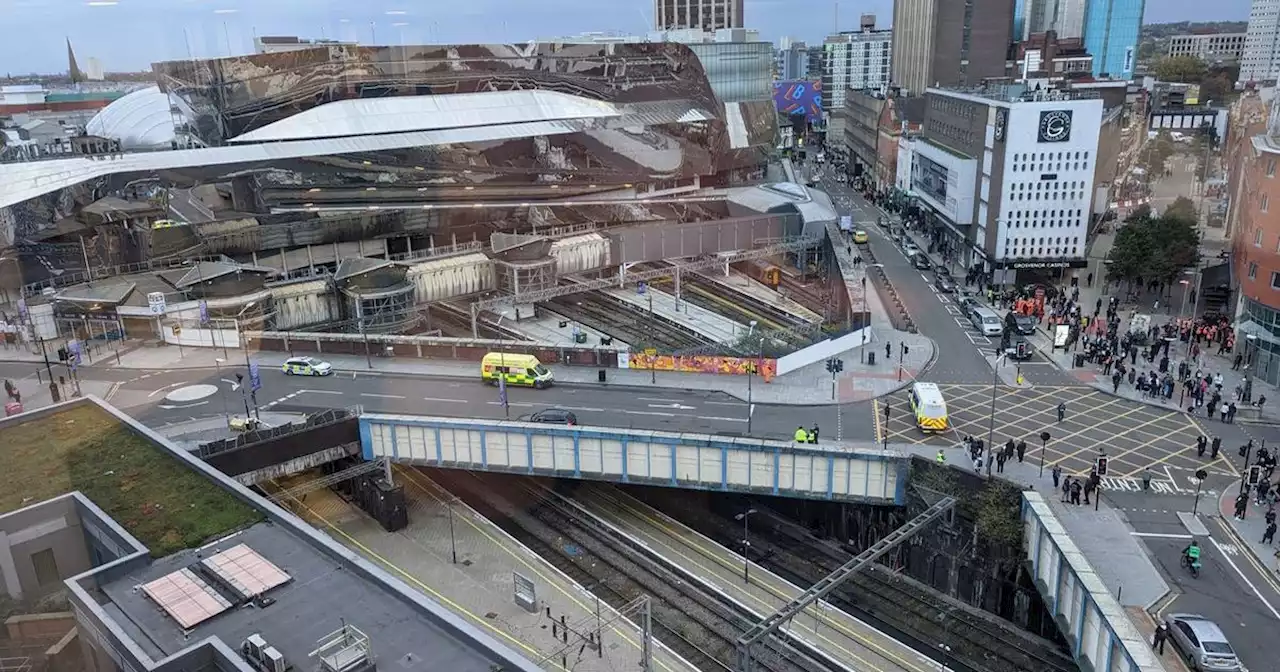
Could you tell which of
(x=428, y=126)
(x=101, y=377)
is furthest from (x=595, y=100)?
(x=101, y=377)

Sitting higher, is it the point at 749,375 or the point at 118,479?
the point at 118,479

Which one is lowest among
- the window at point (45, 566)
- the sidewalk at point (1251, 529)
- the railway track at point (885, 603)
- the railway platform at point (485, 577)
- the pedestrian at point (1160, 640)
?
the railway track at point (885, 603)

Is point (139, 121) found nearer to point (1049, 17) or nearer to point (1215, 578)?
point (1215, 578)

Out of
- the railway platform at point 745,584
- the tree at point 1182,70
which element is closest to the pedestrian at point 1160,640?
the railway platform at point 745,584

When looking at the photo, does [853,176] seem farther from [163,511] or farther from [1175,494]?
[163,511]

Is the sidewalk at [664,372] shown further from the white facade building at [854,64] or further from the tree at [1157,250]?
the white facade building at [854,64]

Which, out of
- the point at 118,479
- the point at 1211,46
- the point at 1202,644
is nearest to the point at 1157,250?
the point at 1202,644
